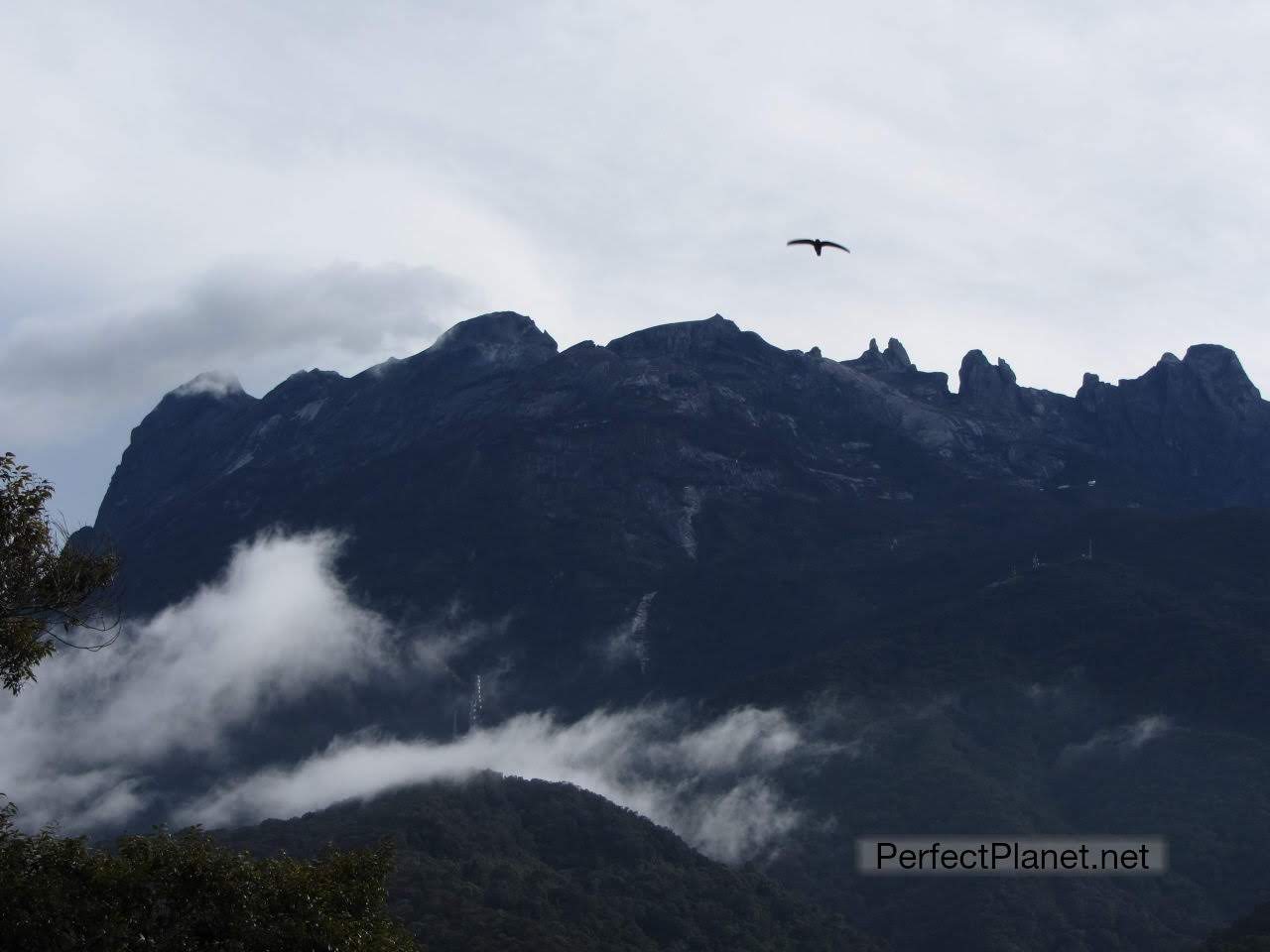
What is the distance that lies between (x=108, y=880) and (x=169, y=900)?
2.11 meters

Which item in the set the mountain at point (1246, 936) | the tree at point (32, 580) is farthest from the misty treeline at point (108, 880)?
the mountain at point (1246, 936)

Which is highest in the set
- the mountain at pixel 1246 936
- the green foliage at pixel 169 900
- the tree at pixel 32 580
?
the tree at pixel 32 580

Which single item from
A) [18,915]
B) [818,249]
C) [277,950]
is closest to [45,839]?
[18,915]

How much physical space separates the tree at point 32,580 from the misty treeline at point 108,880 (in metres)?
0.04

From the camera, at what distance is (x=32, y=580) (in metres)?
49.1

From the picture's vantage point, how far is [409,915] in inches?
7712

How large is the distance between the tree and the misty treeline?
36 mm

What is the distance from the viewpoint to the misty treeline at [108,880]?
46.8 meters

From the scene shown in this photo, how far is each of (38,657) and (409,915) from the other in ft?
510

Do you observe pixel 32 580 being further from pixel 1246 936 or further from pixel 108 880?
pixel 1246 936

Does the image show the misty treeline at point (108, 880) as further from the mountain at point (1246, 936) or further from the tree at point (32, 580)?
the mountain at point (1246, 936)

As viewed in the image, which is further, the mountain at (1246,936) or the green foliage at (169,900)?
the mountain at (1246,936)

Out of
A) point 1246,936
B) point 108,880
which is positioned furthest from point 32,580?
A: point 1246,936

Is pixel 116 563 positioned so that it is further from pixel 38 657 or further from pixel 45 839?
pixel 45 839
